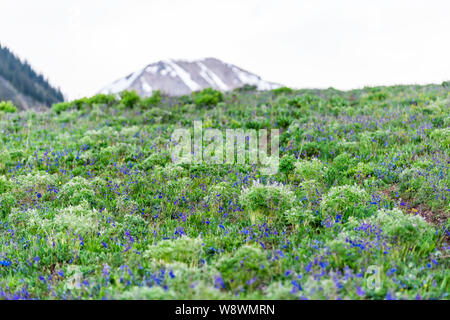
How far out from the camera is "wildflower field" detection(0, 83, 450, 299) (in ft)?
11.4

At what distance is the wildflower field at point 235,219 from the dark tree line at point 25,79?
75.0m

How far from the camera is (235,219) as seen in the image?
535cm

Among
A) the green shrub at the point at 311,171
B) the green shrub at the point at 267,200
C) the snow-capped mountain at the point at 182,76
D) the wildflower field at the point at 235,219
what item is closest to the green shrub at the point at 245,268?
the wildflower field at the point at 235,219

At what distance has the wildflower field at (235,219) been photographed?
347 cm

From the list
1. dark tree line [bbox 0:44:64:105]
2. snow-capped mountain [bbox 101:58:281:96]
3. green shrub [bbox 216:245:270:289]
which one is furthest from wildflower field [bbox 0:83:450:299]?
dark tree line [bbox 0:44:64:105]

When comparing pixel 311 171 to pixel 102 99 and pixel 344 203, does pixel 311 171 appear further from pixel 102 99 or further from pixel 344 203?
pixel 102 99

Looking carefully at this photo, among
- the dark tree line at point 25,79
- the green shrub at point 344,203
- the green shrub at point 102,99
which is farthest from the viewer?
the dark tree line at point 25,79

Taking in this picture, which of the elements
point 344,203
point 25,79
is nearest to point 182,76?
point 25,79

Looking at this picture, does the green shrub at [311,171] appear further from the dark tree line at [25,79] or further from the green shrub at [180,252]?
the dark tree line at [25,79]

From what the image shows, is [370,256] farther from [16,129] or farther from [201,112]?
[16,129]

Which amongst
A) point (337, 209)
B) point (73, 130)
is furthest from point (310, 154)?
point (73, 130)

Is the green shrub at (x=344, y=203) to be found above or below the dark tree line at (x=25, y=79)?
below

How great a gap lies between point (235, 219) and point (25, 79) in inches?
3381
